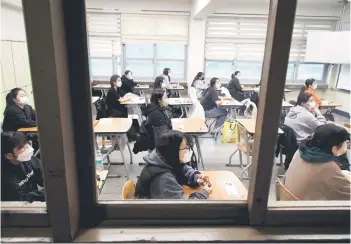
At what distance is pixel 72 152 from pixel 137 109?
4955 mm

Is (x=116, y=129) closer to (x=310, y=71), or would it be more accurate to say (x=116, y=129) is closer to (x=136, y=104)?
(x=136, y=104)

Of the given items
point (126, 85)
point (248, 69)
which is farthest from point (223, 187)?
point (248, 69)

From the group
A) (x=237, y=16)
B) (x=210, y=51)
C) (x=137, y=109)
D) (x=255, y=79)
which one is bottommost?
(x=137, y=109)

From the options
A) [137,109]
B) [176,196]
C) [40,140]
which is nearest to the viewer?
[40,140]

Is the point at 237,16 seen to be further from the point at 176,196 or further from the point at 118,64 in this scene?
the point at 176,196

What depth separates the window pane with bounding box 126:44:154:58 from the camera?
7.66 metres

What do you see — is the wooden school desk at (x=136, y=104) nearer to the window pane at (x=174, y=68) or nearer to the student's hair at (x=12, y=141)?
the window pane at (x=174, y=68)

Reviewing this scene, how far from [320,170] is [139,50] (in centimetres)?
677

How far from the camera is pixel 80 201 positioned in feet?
2.55

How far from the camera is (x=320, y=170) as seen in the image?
176 cm

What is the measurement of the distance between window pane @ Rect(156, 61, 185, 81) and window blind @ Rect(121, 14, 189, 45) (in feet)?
2.23

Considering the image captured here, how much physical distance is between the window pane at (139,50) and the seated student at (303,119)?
5028 mm

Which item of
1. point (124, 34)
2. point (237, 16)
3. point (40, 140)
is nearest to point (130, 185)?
point (40, 140)

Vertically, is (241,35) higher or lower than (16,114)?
higher
